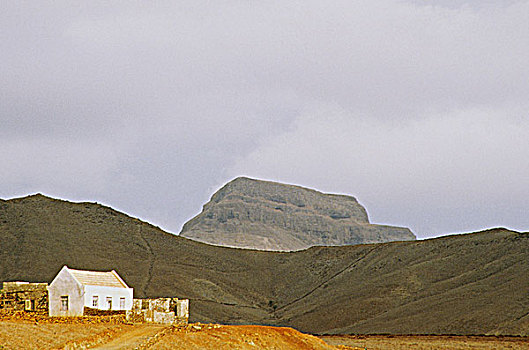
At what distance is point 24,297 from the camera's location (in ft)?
125

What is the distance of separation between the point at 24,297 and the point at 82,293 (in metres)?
4.37

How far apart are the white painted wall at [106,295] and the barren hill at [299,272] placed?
88.2 ft

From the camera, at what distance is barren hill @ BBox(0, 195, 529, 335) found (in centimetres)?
6234

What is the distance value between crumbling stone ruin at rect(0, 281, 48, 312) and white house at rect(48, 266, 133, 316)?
1091 millimetres

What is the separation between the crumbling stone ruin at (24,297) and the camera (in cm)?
3762

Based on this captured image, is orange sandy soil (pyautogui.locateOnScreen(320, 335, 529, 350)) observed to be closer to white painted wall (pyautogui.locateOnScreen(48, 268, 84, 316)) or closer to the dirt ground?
white painted wall (pyautogui.locateOnScreen(48, 268, 84, 316))

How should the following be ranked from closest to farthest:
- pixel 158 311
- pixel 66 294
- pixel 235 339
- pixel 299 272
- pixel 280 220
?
pixel 235 339 → pixel 158 311 → pixel 66 294 → pixel 299 272 → pixel 280 220

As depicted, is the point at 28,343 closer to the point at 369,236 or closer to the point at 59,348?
the point at 59,348

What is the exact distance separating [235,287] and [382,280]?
16.6m

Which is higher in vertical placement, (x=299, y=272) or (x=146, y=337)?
(x=299, y=272)

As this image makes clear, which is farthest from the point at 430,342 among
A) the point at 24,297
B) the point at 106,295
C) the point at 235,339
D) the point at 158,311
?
the point at 235,339

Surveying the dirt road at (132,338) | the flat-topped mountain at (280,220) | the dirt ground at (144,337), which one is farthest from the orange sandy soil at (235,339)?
the flat-topped mountain at (280,220)

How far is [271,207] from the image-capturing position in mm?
149750

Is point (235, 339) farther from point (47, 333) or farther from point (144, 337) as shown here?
point (47, 333)
